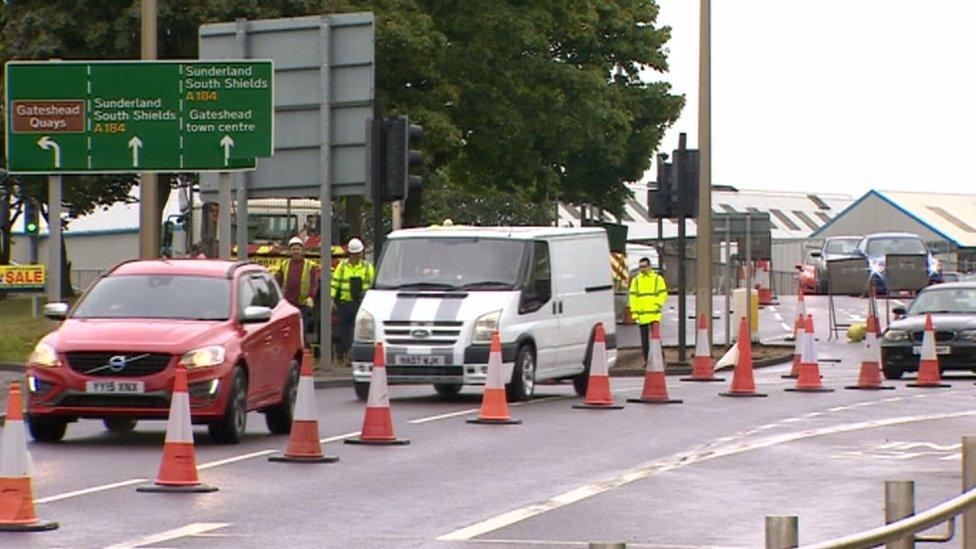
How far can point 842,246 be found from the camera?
7069 centimetres

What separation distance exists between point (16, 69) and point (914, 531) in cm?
2548

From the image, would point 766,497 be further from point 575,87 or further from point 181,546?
point 575,87

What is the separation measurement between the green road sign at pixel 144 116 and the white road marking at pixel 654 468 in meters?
11.5

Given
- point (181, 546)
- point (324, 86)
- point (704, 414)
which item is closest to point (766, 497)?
point (181, 546)

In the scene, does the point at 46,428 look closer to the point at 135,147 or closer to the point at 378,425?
the point at 378,425

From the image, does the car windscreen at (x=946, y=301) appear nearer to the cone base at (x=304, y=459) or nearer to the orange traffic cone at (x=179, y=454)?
the cone base at (x=304, y=459)

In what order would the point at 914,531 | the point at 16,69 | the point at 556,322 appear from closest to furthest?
the point at 914,531 → the point at 556,322 → the point at 16,69

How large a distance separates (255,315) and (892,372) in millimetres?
15768

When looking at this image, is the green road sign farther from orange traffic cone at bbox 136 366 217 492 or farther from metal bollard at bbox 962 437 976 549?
metal bollard at bbox 962 437 976 549

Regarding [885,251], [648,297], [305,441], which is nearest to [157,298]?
[305,441]

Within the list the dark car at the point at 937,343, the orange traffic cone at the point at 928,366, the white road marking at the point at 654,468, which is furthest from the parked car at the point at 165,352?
the dark car at the point at 937,343

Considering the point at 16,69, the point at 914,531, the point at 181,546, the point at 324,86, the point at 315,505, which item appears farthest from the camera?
the point at 324,86

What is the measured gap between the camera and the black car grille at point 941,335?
35.2m

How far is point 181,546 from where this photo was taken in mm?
13727
